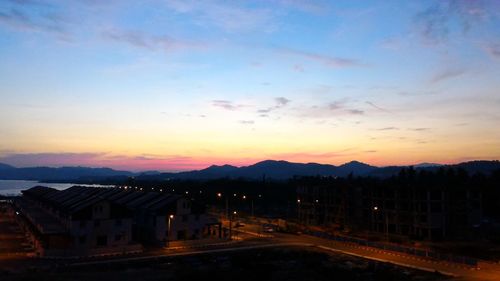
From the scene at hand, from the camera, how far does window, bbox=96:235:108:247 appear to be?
53.6 m

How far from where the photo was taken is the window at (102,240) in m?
53.6

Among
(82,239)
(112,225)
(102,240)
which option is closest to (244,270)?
(112,225)

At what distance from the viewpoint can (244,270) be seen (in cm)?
4294

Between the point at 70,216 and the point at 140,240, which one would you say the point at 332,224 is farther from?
the point at 70,216

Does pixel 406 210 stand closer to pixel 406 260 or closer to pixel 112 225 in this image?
pixel 406 260

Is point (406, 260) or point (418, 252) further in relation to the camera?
point (418, 252)

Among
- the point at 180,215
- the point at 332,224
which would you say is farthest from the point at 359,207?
the point at 180,215

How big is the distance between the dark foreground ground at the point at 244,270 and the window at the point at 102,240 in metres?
8.77

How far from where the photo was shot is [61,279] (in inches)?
1531

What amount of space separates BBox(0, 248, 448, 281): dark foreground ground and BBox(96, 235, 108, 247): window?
877 cm

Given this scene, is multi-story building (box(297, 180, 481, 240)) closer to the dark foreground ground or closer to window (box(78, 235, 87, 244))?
the dark foreground ground

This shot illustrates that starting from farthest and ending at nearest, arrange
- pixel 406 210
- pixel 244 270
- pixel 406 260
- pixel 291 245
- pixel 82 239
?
1. pixel 406 210
2. pixel 291 245
3. pixel 82 239
4. pixel 406 260
5. pixel 244 270

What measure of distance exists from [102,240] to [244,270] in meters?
19.1

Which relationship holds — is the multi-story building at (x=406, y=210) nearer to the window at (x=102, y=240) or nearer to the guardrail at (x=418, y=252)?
the guardrail at (x=418, y=252)
